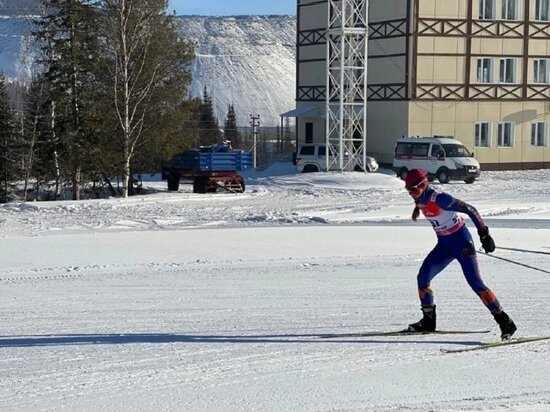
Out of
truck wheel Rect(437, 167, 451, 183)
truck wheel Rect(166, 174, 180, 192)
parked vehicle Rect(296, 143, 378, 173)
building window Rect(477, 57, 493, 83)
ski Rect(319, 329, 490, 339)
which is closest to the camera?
ski Rect(319, 329, 490, 339)

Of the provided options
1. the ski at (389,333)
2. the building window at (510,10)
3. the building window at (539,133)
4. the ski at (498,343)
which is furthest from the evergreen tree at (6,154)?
the ski at (498,343)

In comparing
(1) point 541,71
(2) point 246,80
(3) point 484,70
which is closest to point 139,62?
(3) point 484,70

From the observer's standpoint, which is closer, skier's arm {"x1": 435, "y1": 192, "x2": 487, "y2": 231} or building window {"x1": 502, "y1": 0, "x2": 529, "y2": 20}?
skier's arm {"x1": 435, "y1": 192, "x2": 487, "y2": 231}

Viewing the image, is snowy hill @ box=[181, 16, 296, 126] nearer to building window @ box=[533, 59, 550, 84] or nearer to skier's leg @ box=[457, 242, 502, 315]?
building window @ box=[533, 59, 550, 84]

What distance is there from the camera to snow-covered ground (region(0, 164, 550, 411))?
22.9 feet

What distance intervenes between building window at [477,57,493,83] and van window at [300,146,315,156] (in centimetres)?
985

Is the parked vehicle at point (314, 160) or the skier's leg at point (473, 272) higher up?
the parked vehicle at point (314, 160)

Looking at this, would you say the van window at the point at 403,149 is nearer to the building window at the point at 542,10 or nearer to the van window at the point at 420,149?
the van window at the point at 420,149

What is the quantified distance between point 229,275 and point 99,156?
764 inches

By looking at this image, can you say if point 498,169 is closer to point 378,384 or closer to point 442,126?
point 442,126

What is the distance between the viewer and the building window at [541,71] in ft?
153

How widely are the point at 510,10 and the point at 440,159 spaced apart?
13178 millimetres

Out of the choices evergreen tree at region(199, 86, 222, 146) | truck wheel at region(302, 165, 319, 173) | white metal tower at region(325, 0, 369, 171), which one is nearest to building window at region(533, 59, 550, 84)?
white metal tower at region(325, 0, 369, 171)

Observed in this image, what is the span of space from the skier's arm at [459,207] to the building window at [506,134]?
38.7 m
